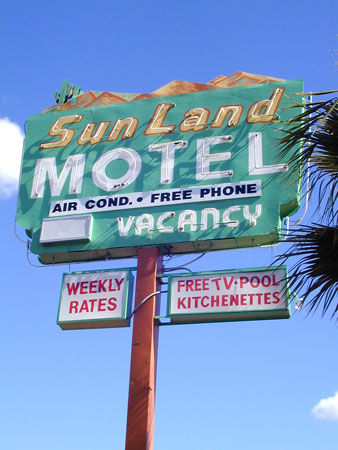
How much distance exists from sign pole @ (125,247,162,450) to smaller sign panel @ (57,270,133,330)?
0.23 meters

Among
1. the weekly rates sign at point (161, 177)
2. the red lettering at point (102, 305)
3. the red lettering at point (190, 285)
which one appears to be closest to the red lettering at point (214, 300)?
the red lettering at point (190, 285)

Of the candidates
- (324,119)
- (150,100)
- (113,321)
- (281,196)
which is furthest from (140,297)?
(324,119)

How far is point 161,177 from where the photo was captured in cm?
1552

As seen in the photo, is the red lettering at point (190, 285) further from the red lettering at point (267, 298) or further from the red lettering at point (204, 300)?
the red lettering at point (267, 298)

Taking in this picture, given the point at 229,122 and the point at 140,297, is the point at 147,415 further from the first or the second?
the point at 229,122

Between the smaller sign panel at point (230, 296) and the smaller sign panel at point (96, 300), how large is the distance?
34.3 inches

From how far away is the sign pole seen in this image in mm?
12977

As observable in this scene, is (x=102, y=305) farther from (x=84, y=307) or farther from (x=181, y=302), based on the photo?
(x=181, y=302)

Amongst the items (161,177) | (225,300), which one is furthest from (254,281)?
(161,177)

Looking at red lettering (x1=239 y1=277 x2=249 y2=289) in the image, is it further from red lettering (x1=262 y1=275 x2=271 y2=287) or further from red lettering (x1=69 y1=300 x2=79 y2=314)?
red lettering (x1=69 y1=300 x2=79 y2=314)

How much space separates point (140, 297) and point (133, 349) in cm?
100

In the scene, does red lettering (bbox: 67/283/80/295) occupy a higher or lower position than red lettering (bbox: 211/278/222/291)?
higher

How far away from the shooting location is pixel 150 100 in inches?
652

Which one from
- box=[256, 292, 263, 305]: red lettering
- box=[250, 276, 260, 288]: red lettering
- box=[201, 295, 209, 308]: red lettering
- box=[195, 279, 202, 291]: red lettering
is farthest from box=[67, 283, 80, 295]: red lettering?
box=[256, 292, 263, 305]: red lettering
